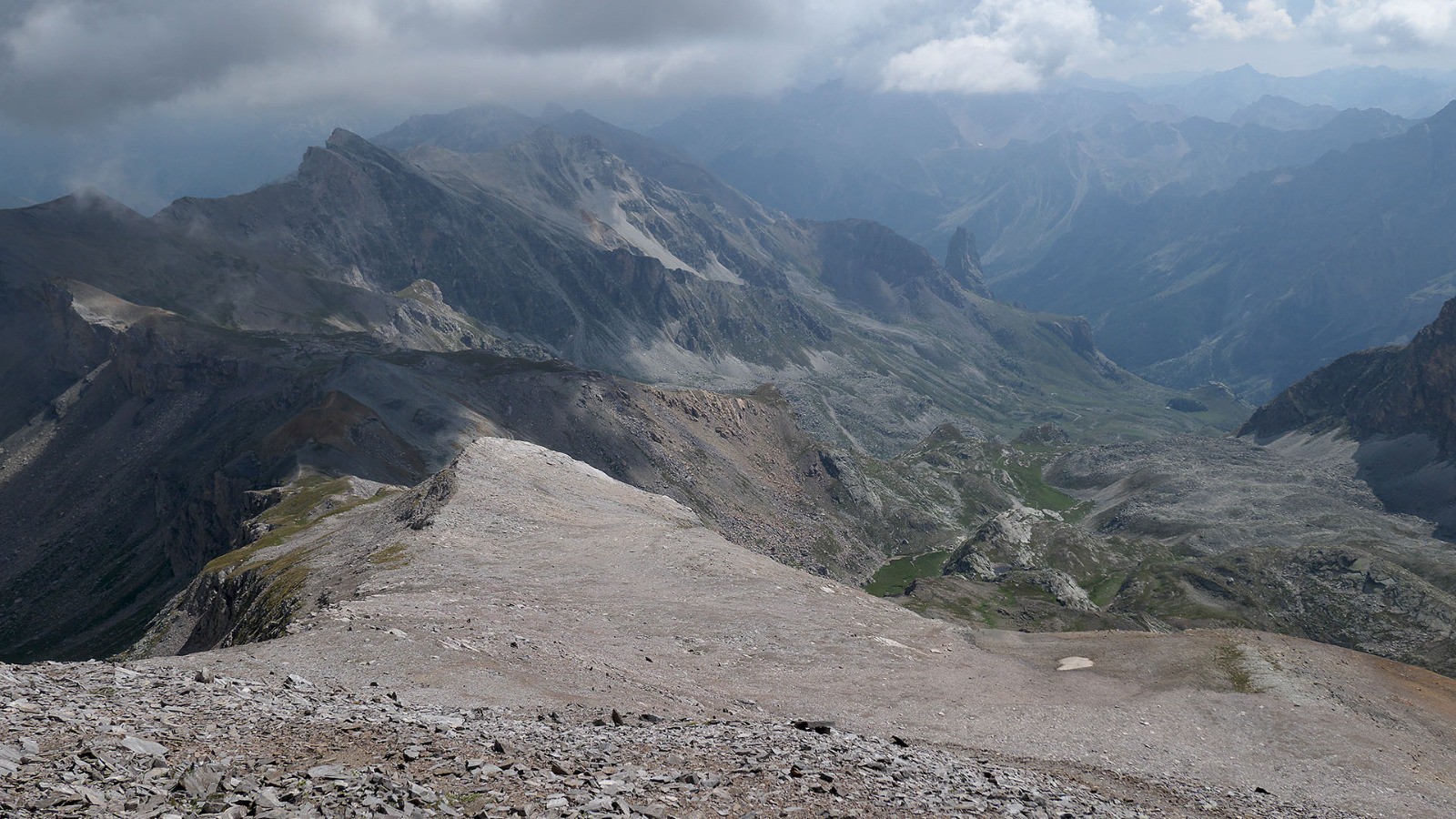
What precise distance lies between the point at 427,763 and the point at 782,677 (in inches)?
1214

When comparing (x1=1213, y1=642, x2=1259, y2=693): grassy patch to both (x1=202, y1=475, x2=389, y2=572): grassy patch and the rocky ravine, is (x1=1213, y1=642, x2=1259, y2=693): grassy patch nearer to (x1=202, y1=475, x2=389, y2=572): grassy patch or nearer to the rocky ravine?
the rocky ravine

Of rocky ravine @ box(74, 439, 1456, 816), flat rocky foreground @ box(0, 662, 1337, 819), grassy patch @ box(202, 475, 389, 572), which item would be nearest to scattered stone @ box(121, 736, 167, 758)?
flat rocky foreground @ box(0, 662, 1337, 819)

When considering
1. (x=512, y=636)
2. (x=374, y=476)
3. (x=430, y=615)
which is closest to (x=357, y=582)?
(x=430, y=615)

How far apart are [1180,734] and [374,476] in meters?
140

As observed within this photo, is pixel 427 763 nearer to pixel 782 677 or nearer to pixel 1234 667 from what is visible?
pixel 782 677

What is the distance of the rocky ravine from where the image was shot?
124 feet

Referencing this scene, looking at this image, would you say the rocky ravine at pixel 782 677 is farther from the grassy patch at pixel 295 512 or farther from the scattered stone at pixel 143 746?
the grassy patch at pixel 295 512

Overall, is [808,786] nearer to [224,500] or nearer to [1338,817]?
[1338,817]

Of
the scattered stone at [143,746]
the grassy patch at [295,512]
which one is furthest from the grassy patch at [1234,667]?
the grassy patch at [295,512]

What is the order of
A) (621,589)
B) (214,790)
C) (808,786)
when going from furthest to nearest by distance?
(621,589) < (808,786) < (214,790)

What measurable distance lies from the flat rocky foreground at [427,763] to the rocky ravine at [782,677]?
1.04ft

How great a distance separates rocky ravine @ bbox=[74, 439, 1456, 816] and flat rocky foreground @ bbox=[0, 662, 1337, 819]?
1.04 ft

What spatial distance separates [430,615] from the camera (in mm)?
56656

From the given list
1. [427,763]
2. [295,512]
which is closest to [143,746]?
[427,763]
